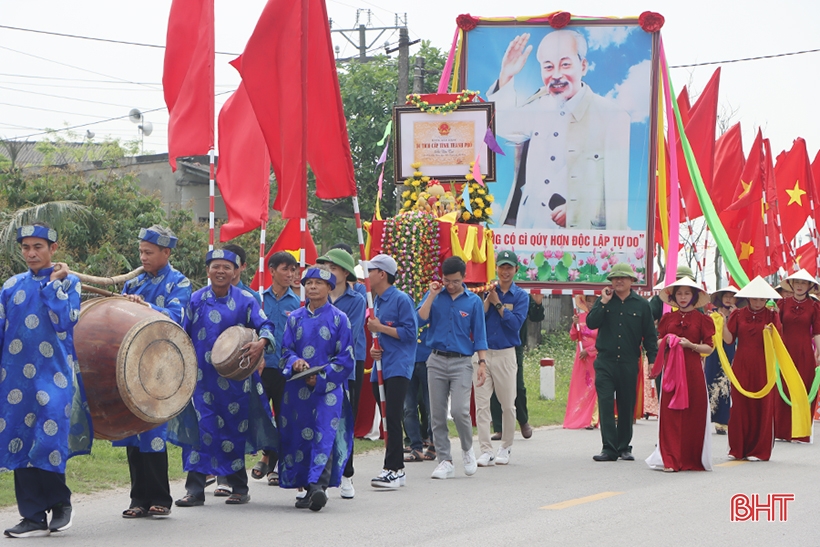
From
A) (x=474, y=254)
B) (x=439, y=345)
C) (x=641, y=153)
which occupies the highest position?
(x=641, y=153)

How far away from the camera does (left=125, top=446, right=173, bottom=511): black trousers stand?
7.40 metres

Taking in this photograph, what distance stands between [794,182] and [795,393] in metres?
8.26

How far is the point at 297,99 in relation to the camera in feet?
30.1

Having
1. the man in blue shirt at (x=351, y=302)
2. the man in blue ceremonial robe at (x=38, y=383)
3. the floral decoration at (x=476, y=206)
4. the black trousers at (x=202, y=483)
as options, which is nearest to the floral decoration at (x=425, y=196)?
the floral decoration at (x=476, y=206)

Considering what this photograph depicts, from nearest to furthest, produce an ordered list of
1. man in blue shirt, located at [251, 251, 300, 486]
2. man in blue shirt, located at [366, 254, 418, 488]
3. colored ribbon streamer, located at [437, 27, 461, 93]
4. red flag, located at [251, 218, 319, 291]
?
man in blue shirt, located at [366, 254, 418, 488] → man in blue shirt, located at [251, 251, 300, 486] → red flag, located at [251, 218, 319, 291] → colored ribbon streamer, located at [437, 27, 461, 93]

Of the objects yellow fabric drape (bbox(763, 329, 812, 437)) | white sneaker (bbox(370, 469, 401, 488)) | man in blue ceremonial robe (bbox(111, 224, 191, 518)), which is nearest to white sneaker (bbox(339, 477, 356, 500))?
white sneaker (bbox(370, 469, 401, 488))

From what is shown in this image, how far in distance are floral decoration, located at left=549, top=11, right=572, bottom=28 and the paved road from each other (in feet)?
24.7

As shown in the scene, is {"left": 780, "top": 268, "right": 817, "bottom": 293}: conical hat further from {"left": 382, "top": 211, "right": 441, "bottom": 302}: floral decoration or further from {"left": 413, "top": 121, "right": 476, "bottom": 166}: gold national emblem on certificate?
{"left": 382, "top": 211, "right": 441, "bottom": 302}: floral decoration

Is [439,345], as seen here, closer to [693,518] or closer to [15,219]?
[693,518]

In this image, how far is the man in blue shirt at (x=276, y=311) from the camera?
9344 mm

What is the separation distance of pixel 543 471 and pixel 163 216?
12.0 m

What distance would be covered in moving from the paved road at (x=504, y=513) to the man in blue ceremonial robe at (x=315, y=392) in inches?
12.3

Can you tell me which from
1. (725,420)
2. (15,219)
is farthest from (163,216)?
(725,420)

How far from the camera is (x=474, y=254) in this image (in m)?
12.5
